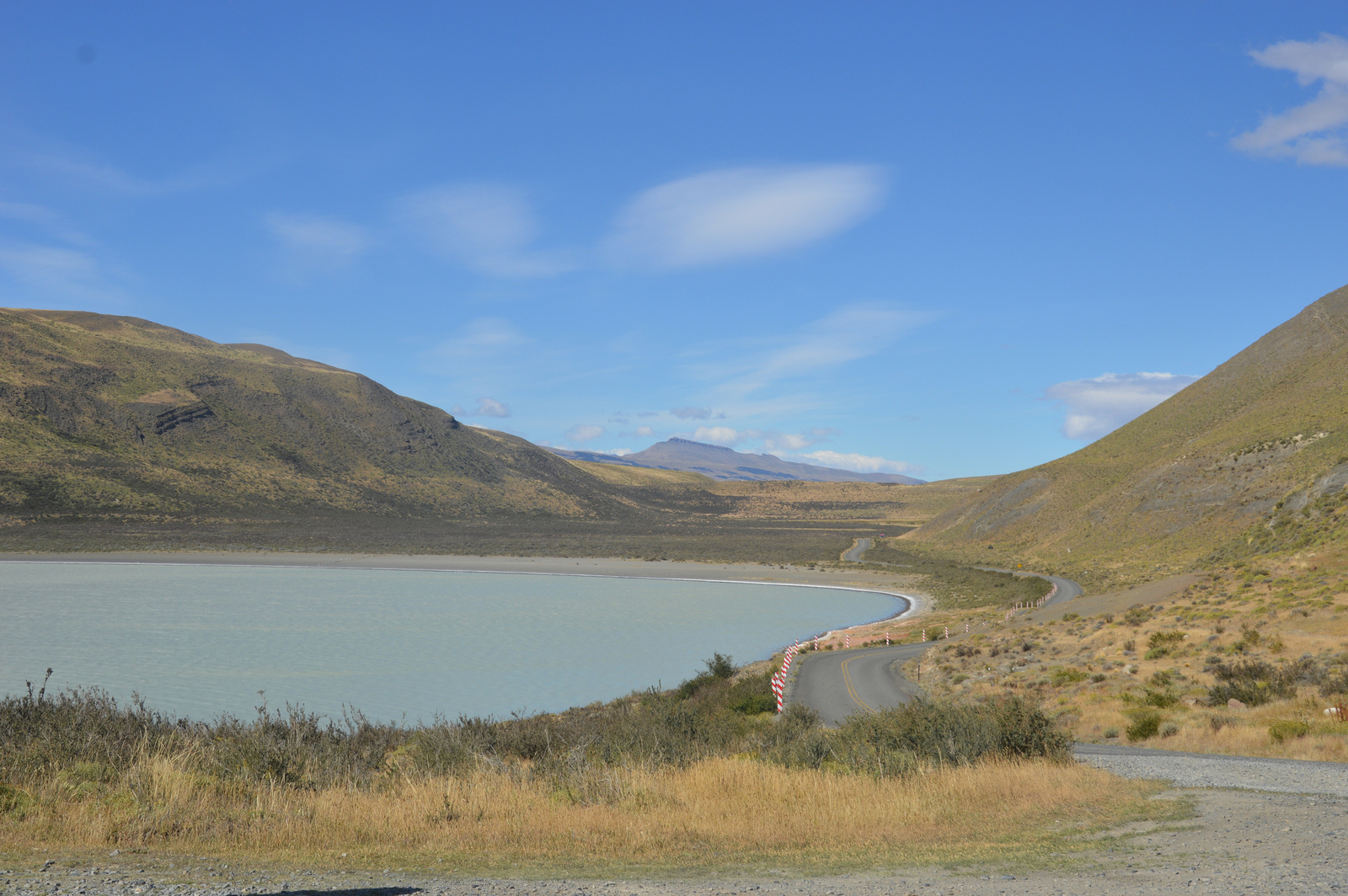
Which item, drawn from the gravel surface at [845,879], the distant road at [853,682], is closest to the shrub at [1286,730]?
the distant road at [853,682]

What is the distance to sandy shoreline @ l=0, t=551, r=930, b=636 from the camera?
3014 inches

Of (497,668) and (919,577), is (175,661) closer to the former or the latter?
(497,668)

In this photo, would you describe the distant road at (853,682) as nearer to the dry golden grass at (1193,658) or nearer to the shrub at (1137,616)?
the dry golden grass at (1193,658)

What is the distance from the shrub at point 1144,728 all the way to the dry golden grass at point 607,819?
29.3 feet

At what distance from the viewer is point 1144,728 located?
60.3 ft

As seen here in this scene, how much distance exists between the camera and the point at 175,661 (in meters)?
A: 32.6

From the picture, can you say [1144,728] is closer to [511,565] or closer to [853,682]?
[853,682]

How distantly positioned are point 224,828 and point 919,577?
240ft

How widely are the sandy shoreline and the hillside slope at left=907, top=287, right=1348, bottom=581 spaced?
63.8 feet

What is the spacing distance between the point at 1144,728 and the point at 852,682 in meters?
10.4

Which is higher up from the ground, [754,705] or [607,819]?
[607,819]

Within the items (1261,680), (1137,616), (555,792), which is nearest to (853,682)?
(1261,680)

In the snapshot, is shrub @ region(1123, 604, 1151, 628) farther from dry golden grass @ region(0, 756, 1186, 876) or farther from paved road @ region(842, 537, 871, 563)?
paved road @ region(842, 537, 871, 563)

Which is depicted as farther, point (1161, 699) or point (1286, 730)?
point (1161, 699)
